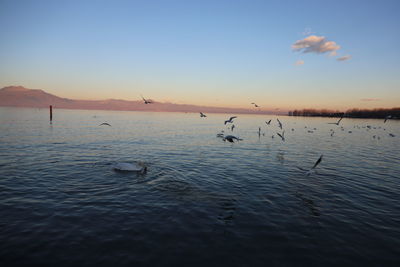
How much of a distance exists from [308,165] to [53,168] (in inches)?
908

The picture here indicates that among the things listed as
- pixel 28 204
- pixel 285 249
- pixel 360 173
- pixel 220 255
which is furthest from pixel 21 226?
pixel 360 173

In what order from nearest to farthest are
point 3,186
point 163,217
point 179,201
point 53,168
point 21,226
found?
1. point 21,226
2. point 163,217
3. point 179,201
4. point 3,186
5. point 53,168

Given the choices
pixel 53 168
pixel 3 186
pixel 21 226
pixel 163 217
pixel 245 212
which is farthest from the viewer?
pixel 53 168

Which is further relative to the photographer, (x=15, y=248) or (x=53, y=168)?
(x=53, y=168)

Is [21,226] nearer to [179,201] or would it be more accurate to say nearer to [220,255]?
[179,201]

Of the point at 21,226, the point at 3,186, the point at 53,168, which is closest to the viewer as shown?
the point at 21,226

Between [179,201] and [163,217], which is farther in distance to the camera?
[179,201]

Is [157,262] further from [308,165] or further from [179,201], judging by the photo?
[308,165]

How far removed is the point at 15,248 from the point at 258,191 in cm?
1178

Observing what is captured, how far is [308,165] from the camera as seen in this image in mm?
21203

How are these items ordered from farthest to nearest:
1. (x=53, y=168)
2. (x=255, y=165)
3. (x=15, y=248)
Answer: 1. (x=255, y=165)
2. (x=53, y=168)
3. (x=15, y=248)

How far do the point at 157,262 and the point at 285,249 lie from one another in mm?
4577

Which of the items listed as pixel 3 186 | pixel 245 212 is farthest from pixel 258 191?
pixel 3 186

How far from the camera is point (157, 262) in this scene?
271 inches
